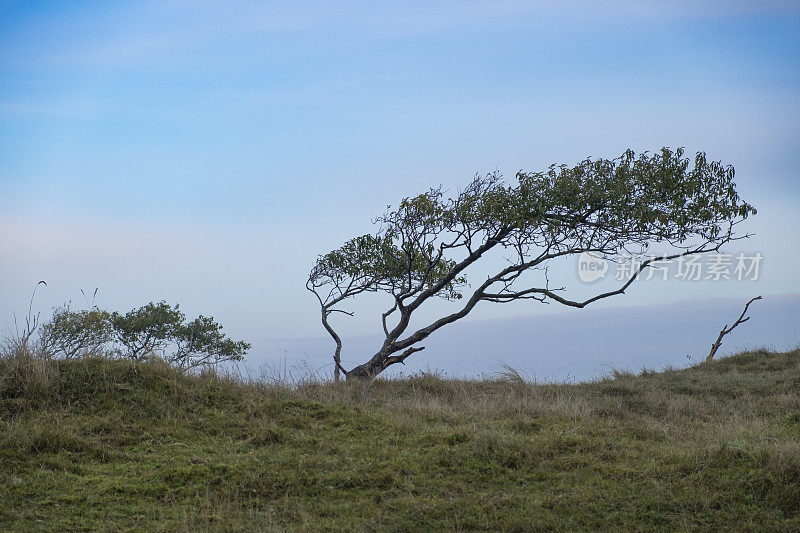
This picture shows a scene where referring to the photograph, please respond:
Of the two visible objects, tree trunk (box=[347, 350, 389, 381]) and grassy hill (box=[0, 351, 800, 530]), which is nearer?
grassy hill (box=[0, 351, 800, 530])

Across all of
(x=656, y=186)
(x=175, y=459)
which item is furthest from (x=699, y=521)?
(x=656, y=186)

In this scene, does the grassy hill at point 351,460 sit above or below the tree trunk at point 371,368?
below

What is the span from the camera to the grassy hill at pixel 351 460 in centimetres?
632

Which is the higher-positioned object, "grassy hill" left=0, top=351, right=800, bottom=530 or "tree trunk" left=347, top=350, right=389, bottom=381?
"tree trunk" left=347, top=350, right=389, bottom=381

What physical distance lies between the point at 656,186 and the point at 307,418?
10300mm

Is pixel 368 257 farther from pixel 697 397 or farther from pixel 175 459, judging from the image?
pixel 175 459

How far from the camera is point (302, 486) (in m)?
6.98

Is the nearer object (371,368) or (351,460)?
(351,460)

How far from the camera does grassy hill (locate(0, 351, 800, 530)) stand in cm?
632

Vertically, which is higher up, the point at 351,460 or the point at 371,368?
the point at 371,368

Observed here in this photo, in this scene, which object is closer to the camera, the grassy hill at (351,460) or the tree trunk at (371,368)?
the grassy hill at (351,460)

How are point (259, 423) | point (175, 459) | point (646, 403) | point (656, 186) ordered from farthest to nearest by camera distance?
point (656, 186)
point (646, 403)
point (259, 423)
point (175, 459)

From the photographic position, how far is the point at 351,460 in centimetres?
760

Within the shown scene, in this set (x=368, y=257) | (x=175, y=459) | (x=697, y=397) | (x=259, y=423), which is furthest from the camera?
(x=368, y=257)
